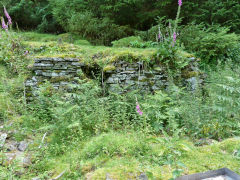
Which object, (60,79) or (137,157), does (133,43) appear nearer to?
(60,79)

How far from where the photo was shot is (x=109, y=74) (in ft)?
16.1

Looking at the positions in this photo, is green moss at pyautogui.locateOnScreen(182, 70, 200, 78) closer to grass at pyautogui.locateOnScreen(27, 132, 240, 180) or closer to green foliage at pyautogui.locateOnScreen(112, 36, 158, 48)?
green foliage at pyautogui.locateOnScreen(112, 36, 158, 48)

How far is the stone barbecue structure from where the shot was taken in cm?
452

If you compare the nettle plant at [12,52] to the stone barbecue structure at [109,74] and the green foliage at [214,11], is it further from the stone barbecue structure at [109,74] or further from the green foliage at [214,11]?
the green foliage at [214,11]

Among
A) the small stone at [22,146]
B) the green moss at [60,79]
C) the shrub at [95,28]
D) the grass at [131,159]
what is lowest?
the small stone at [22,146]

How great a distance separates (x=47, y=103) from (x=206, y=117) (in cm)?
341

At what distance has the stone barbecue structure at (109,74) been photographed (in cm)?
452

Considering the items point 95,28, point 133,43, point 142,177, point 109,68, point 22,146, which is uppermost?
point 95,28

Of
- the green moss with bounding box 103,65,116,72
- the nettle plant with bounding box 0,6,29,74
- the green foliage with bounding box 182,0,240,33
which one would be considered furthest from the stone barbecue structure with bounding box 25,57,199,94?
the green foliage with bounding box 182,0,240,33

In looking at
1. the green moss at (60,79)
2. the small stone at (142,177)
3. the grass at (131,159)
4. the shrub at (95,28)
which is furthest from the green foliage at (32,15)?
the small stone at (142,177)

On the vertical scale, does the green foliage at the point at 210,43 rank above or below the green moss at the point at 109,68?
above

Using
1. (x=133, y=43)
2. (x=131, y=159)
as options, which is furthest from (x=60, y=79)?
(x=133, y=43)

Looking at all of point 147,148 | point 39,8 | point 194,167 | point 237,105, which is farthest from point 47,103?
point 39,8

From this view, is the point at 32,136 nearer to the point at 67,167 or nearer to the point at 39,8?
the point at 67,167
